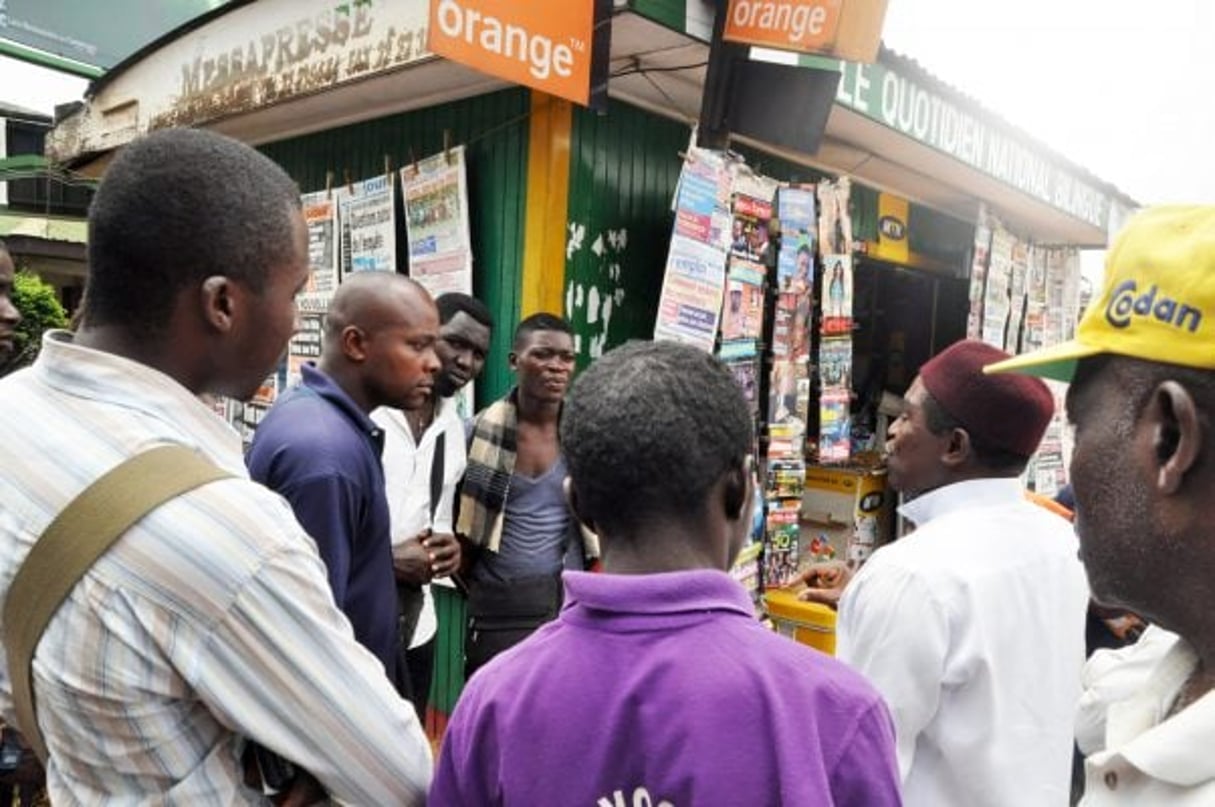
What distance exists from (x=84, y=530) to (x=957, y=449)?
1.78m

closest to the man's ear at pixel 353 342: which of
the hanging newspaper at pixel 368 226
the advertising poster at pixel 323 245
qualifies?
the hanging newspaper at pixel 368 226

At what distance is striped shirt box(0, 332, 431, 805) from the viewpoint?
99 centimetres

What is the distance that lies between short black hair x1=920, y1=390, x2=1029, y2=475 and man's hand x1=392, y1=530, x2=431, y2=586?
1666 millimetres

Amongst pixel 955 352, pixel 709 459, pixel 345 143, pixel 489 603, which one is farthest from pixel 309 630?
pixel 345 143

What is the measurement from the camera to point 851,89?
4648 mm

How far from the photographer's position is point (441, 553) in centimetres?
292

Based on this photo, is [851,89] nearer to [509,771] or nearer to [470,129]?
[470,129]

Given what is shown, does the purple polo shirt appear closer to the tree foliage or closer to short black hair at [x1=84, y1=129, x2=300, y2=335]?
short black hair at [x1=84, y1=129, x2=300, y2=335]

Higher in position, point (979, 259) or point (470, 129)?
point (470, 129)

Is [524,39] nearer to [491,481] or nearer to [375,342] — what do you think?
[375,342]

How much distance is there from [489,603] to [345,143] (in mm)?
3385

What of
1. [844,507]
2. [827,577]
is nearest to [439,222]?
[827,577]

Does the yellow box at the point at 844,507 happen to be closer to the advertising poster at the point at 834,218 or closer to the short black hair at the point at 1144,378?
the advertising poster at the point at 834,218

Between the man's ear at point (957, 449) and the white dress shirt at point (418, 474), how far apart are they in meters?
1.82
